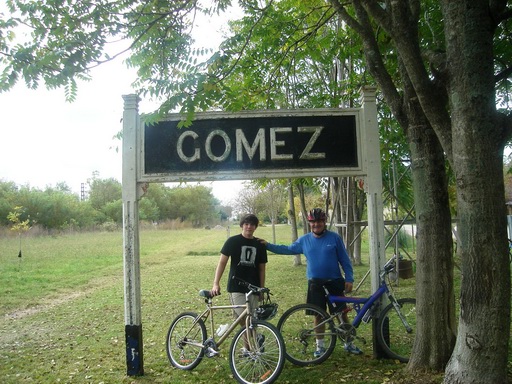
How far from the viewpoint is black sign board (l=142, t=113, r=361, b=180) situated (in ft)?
18.0

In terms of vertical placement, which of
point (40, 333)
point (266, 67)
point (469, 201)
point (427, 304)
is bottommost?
point (40, 333)

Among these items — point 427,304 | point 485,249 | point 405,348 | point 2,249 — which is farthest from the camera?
point 2,249

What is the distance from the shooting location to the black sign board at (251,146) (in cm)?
550

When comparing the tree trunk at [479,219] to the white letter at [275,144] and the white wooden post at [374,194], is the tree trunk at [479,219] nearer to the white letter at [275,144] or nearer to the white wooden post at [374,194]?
the white wooden post at [374,194]

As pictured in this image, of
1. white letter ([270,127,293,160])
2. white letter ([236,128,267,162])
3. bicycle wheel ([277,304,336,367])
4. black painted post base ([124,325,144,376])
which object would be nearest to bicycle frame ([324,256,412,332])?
bicycle wheel ([277,304,336,367])

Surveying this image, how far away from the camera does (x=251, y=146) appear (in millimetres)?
5523

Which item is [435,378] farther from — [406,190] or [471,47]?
[406,190]

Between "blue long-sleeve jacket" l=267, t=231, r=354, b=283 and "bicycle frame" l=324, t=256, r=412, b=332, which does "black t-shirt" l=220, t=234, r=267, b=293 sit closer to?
"blue long-sleeve jacket" l=267, t=231, r=354, b=283

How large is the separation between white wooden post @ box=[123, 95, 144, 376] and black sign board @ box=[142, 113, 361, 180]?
0.57 ft

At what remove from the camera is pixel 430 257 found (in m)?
4.80

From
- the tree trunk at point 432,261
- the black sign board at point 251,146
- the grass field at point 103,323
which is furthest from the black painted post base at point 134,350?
the tree trunk at point 432,261

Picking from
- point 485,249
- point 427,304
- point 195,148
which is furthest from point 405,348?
point 195,148

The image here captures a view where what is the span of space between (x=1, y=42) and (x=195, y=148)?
2.28m

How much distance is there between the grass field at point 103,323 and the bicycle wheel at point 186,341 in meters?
0.14
